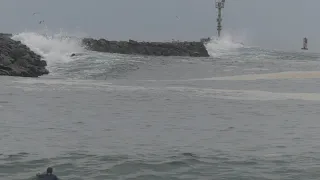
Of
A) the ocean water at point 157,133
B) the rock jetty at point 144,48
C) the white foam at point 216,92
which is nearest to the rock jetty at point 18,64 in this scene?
the white foam at point 216,92

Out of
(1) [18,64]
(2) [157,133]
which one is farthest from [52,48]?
(2) [157,133]

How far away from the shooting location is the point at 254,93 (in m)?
27.3

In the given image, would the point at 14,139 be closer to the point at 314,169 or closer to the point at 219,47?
the point at 314,169

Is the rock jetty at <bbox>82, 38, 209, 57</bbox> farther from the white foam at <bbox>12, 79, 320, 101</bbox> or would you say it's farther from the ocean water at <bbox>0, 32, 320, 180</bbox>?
the ocean water at <bbox>0, 32, 320, 180</bbox>

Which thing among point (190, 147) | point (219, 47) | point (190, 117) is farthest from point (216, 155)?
point (219, 47)

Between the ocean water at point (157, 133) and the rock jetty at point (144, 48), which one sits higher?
the rock jetty at point (144, 48)

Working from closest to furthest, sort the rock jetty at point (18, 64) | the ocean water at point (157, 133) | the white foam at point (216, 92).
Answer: the ocean water at point (157, 133) < the white foam at point (216, 92) < the rock jetty at point (18, 64)

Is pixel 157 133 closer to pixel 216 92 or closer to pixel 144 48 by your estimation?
pixel 216 92

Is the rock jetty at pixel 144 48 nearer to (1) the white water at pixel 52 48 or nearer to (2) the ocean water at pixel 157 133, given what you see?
(1) the white water at pixel 52 48

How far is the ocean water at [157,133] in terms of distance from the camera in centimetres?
1040

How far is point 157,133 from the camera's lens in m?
14.5

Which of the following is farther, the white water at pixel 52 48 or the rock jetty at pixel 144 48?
the rock jetty at pixel 144 48

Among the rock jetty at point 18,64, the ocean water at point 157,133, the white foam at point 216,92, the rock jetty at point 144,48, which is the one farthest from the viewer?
the rock jetty at point 144,48

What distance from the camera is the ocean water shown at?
10398 mm
